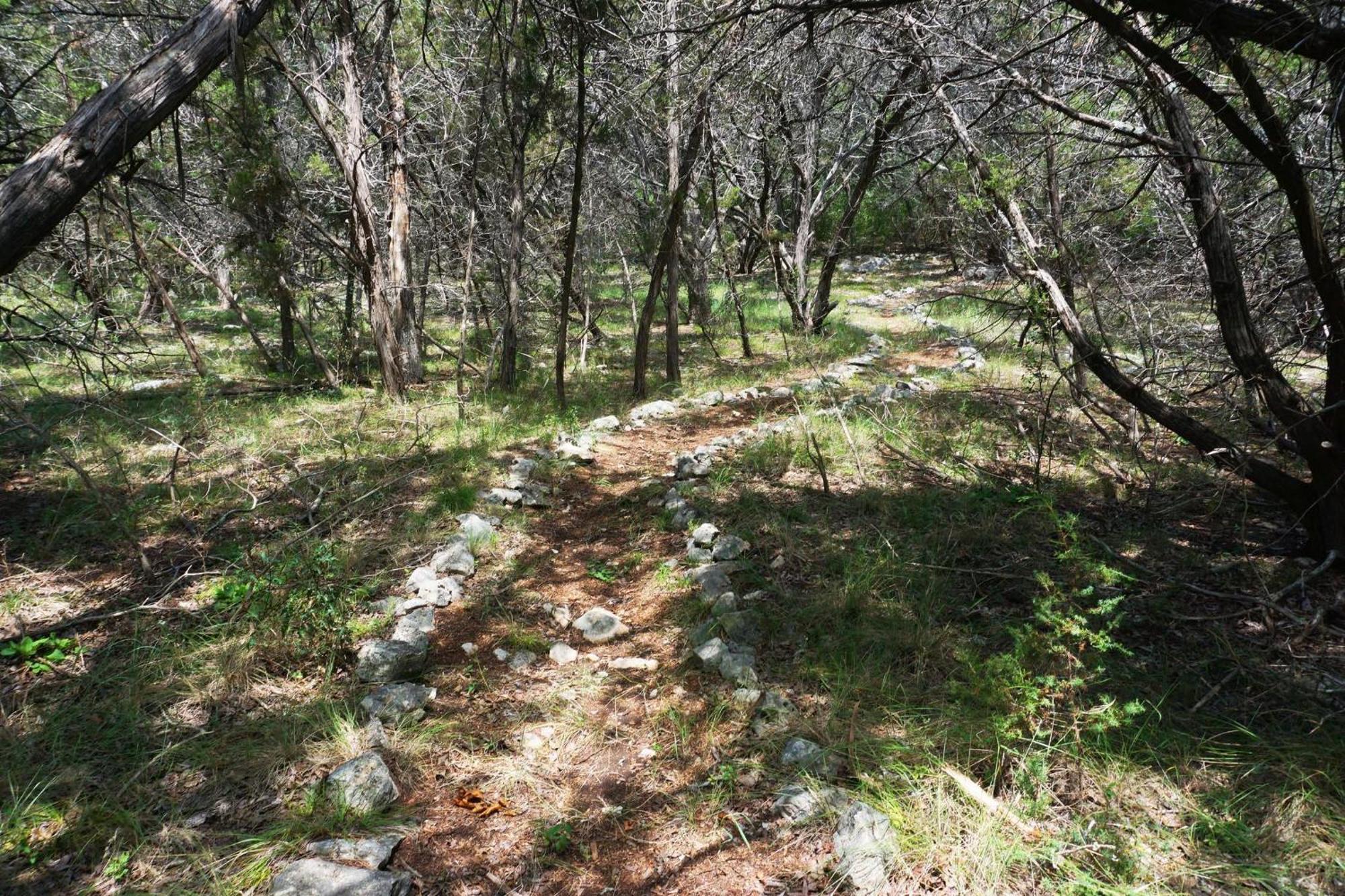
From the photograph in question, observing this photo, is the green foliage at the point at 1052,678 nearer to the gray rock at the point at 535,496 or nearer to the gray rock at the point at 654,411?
the gray rock at the point at 535,496

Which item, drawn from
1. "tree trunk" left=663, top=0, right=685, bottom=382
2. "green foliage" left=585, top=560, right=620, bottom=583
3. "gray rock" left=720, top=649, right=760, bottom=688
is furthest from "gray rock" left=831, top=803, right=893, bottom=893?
"tree trunk" left=663, top=0, right=685, bottom=382

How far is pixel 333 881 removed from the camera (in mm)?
1905

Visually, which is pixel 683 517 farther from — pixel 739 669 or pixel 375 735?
pixel 375 735

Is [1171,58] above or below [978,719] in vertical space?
above

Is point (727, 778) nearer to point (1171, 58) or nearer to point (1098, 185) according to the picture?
point (1171, 58)

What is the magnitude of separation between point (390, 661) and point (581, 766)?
1016mm

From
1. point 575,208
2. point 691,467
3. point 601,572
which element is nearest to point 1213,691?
point 601,572

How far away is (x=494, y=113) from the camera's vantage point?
861cm

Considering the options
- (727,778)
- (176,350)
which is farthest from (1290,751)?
(176,350)

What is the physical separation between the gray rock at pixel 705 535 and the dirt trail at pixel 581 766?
5.7 inches

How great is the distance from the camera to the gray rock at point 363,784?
2230 mm

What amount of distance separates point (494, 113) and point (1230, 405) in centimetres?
844

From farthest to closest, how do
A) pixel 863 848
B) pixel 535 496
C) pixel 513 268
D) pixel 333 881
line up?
1. pixel 513 268
2. pixel 535 496
3. pixel 863 848
4. pixel 333 881

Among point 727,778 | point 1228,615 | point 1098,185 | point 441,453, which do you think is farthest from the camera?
point 1098,185
